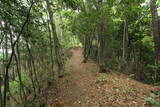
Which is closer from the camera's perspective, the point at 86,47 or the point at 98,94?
the point at 98,94

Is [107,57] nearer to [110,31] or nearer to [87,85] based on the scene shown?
[110,31]

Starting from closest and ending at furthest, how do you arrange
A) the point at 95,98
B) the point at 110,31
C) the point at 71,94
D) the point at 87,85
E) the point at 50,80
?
1. the point at 95,98
2. the point at 71,94
3. the point at 87,85
4. the point at 50,80
5. the point at 110,31

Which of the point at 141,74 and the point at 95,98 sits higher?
the point at 95,98

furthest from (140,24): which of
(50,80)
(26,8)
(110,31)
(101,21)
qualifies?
(26,8)

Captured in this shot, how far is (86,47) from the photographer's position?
46.4 feet

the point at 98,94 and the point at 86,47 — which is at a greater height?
the point at 86,47

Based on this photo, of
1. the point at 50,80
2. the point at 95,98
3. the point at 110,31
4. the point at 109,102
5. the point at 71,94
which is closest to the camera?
the point at 109,102

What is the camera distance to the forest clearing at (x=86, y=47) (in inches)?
217

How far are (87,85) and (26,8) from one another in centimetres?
500

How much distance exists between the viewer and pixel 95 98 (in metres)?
6.20

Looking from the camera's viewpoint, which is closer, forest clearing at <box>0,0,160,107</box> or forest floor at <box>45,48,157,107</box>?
forest clearing at <box>0,0,160,107</box>

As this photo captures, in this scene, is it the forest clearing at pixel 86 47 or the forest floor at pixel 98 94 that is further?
the forest floor at pixel 98 94

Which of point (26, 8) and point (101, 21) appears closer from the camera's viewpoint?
point (26, 8)

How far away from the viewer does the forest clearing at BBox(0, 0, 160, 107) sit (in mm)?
5504
